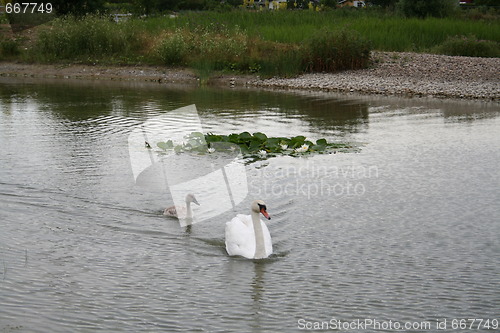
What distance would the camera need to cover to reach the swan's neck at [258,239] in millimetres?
9523

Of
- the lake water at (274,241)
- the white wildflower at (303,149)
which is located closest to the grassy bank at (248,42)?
the lake water at (274,241)

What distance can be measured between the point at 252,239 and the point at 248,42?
83.6 ft

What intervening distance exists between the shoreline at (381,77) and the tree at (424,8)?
13.4m

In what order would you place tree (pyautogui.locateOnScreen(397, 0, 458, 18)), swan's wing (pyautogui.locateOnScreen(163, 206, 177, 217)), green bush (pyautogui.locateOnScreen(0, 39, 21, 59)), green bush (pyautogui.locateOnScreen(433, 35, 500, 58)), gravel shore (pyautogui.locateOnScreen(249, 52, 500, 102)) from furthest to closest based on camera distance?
tree (pyautogui.locateOnScreen(397, 0, 458, 18)) → green bush (pyautogui.locateOnScreen(0, 39, 21, 59)) → green bush (pyautogui.locateOnScreen(433, 35, 500, 58)) → gravel shore (pyautogui.locateOnScreen(249, 52, 500, 102)) → swan's wing (pyautogui.locateOnScreen(163, 206, 177, 217))

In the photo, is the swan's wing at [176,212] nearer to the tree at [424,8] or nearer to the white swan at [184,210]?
the white swan at [184,210]

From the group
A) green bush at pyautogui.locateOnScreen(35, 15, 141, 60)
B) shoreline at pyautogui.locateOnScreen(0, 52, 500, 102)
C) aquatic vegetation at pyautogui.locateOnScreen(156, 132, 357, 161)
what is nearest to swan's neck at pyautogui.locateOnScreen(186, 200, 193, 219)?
aquatic vegetation at pyautogui.locateOnScreen(156, 132, 357, 161)

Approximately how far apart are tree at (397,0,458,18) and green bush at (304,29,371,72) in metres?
14.7

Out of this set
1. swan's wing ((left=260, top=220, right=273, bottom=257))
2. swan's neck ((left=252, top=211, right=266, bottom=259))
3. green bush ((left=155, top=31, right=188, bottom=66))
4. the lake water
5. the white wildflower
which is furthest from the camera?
green bush ((left=155, top=31, right=188, bottom=66))

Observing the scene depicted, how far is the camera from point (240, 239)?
964cm

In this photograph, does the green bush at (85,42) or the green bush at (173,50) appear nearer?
the green bush at (173,50)

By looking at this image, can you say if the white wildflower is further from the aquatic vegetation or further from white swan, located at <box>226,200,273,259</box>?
white swan, located at <box>226,200,273,259</box>

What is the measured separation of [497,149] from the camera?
16859 mm

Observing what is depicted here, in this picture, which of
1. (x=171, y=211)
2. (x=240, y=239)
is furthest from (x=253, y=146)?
(x=240, y=239)

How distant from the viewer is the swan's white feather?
959cm
